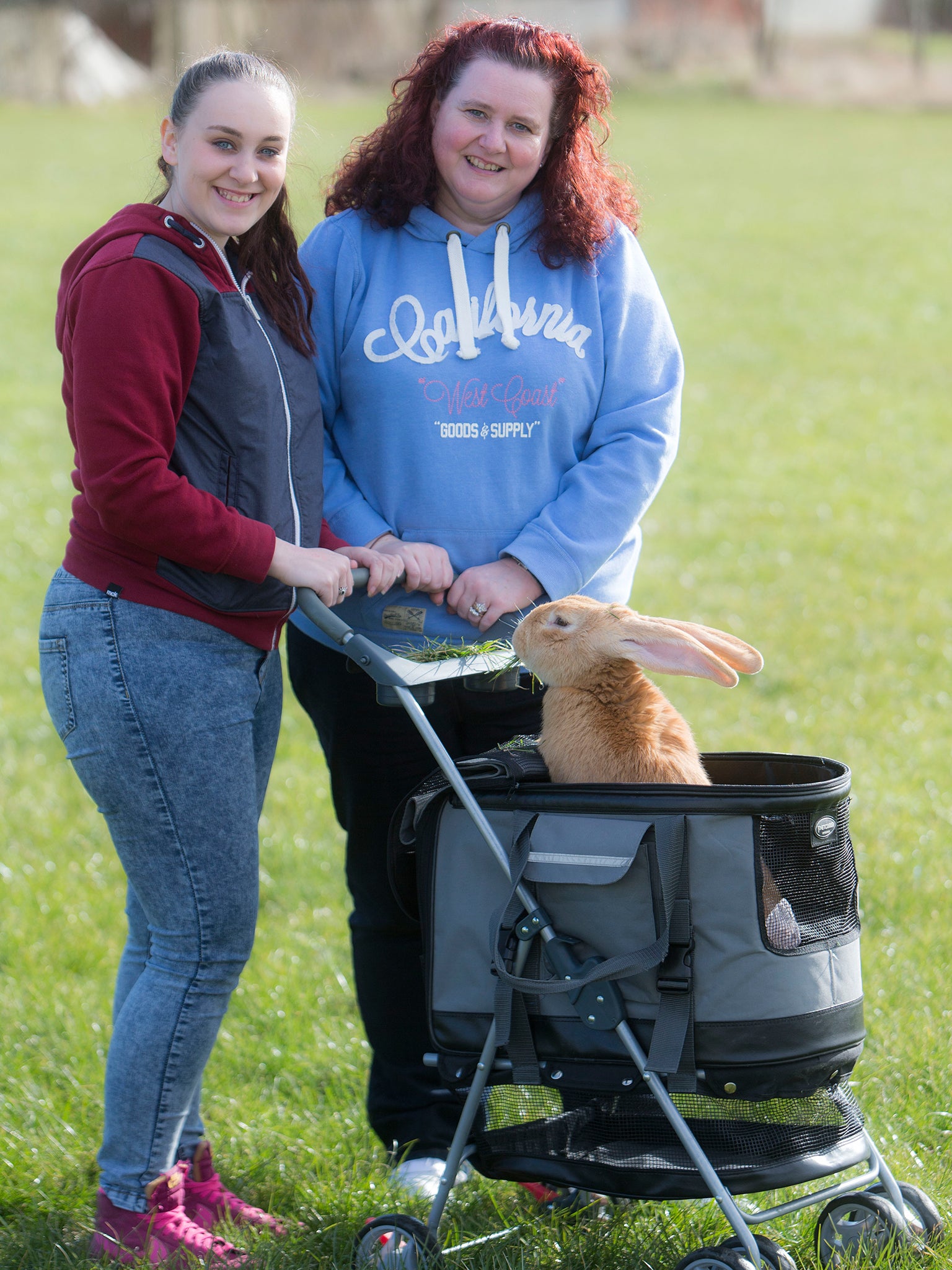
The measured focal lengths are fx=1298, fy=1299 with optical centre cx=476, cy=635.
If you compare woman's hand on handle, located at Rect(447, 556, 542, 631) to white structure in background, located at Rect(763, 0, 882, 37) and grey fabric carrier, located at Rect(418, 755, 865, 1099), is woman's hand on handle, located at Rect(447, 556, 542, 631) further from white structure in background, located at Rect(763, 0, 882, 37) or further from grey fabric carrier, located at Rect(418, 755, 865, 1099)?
white structure in background, located at Rect(763, 0, 882, 37)

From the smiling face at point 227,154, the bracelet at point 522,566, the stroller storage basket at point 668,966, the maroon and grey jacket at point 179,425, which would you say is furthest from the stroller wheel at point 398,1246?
the smiling face at point 227,154

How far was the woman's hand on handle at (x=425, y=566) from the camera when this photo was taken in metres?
2.56

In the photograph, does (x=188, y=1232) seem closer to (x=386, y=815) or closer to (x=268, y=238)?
(x=386, y=815)

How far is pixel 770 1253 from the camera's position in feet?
7.31

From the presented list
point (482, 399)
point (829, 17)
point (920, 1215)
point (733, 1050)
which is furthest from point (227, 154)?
point (829, 17)

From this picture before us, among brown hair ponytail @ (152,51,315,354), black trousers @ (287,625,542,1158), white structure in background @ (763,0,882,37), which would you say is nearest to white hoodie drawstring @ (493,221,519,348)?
brown hair ponytail @ (152,51,315,354)

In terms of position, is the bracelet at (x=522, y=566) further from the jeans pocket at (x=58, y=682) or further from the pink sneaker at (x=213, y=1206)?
the pink sneaker at (x=213, y=1206)

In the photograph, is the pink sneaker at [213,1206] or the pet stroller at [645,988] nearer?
the pet stroller at [645,988]

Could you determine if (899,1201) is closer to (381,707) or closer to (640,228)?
A: (381,707)

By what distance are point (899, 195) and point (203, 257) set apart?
65.7 feet

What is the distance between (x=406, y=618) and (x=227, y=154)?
37.3 inches

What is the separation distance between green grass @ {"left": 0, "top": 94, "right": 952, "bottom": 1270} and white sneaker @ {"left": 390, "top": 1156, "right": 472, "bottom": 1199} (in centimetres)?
6

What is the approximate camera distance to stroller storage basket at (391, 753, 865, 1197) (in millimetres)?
2113

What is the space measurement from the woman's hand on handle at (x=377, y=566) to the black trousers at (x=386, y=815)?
0.33 metres
